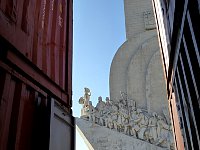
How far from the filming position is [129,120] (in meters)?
16.1

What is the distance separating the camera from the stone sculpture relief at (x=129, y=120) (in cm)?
1517

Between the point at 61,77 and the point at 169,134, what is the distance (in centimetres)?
1216

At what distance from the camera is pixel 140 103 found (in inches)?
765

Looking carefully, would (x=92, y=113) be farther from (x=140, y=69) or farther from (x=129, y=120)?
(x=140, y=69)

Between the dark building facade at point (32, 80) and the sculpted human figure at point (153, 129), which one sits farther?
the sculpted human figure at point (153, 129)

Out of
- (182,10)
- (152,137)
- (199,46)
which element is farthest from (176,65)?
(152,137)

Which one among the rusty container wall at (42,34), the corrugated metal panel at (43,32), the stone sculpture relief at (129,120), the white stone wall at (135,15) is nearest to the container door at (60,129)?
the rusty container wall at (42,34)

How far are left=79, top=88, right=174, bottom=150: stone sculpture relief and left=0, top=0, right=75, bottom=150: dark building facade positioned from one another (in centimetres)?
1172

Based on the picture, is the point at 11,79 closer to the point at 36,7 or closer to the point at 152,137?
the point at 36,7

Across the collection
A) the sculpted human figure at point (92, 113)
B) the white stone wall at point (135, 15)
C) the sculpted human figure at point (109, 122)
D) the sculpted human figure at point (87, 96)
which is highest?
the white stone wall at point (135, 15)

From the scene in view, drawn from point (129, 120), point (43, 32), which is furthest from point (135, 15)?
point (43, 32)

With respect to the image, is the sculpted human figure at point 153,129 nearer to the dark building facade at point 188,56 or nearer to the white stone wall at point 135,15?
the white stone wall at point 135,15

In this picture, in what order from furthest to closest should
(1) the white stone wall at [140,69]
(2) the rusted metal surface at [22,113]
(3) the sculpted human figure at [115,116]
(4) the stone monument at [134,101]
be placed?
(1) the white stone wall at [140,69]
(3) the sculpted human figure at [115,116]
(4) the stone monument at [134,101]
(2) the rusted metal surface at [22,113]

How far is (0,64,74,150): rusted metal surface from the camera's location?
2486 millimetres
